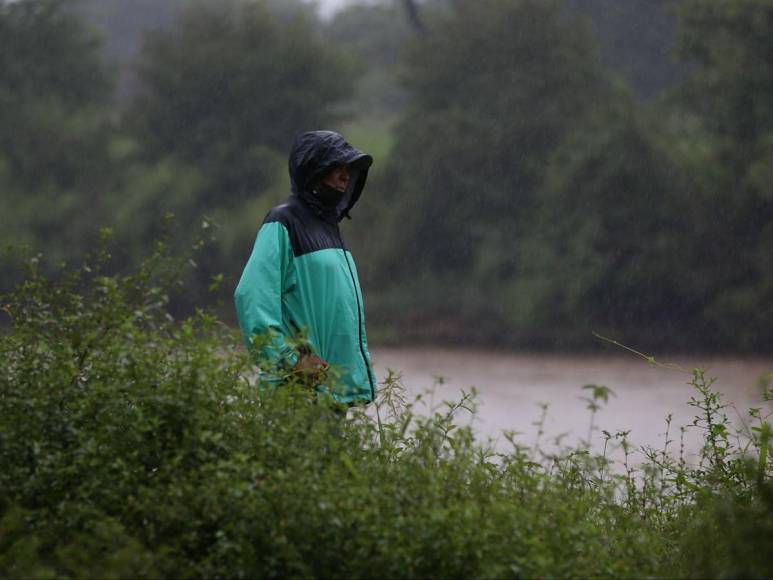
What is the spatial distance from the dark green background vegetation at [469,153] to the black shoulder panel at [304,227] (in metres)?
14.6

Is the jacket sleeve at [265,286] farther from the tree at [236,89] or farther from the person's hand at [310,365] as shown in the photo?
the tree at [236,89]

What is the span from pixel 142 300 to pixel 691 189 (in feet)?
58.8

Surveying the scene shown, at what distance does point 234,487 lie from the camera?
9.75 feet

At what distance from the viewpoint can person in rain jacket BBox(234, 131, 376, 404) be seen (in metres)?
3.89

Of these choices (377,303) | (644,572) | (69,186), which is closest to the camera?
(644,572)

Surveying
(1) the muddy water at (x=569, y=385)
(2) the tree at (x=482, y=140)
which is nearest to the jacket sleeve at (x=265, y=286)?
(1) the muddy water at (x=569, y=385)

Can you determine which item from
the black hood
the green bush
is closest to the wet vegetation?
the green bush

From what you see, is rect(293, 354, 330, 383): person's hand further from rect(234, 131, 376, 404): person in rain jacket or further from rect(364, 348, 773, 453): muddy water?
rect(364, 348, 773, 453): muddy water

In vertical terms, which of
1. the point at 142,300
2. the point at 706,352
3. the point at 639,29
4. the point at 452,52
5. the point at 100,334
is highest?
the point at 639,29

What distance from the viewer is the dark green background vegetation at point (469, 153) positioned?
20.7 m

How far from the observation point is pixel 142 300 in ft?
14.0

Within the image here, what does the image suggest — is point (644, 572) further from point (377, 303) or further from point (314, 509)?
point (377, 303)

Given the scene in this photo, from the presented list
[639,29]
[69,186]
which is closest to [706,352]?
[639,29]

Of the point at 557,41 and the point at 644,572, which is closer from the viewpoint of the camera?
the point at 644,572
